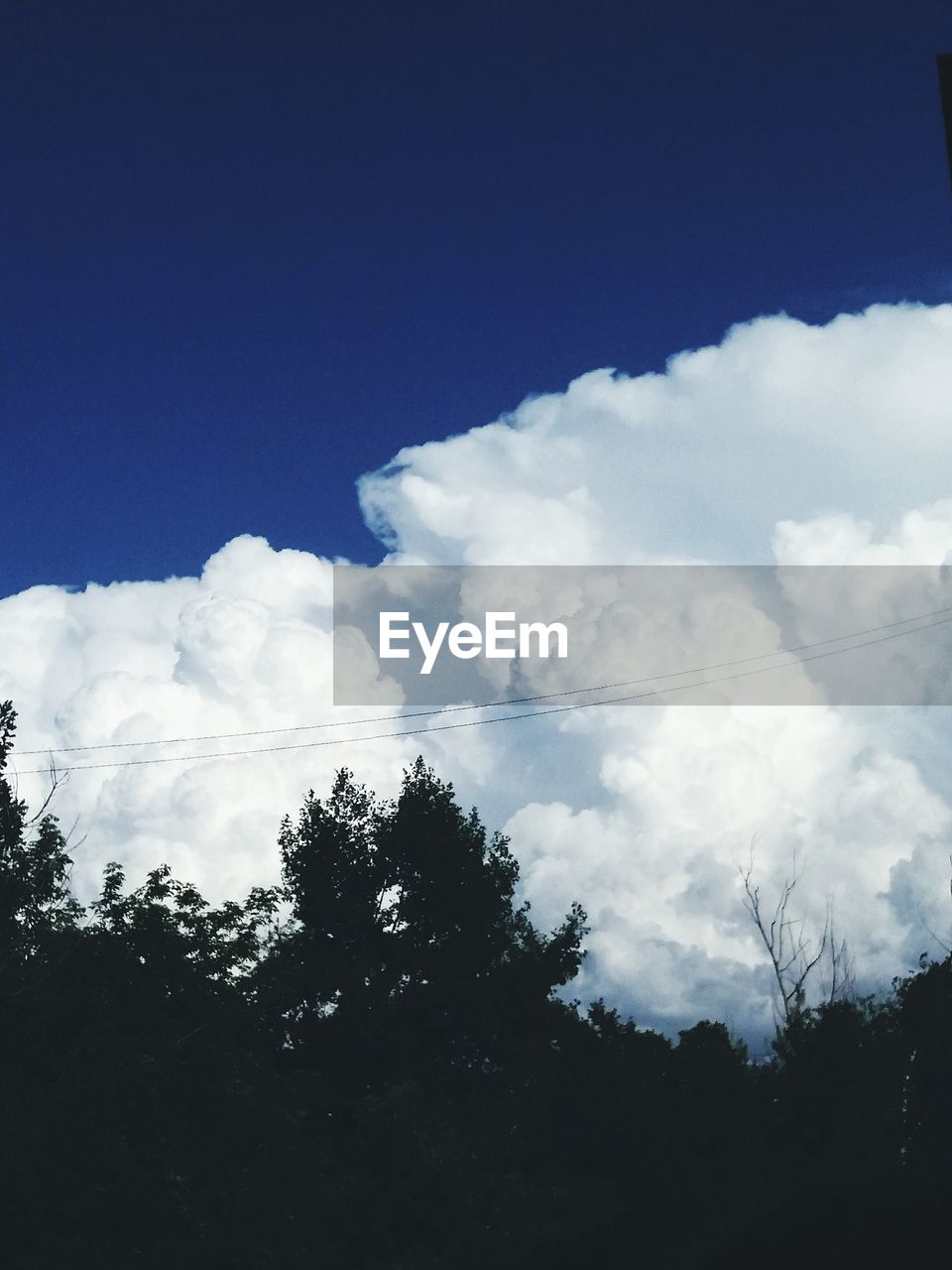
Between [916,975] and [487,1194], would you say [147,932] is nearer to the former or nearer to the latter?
[487,1194]

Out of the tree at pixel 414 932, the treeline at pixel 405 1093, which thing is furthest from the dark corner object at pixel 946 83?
the tree at pixel 414 932

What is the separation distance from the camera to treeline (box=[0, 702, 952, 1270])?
61.7 feet

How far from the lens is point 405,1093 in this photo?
36344 millimetres

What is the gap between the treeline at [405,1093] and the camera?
740 inches

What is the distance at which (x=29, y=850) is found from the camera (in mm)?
21172

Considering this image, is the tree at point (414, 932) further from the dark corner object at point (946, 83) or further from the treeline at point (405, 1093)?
the dark corner object at point (946, 83)

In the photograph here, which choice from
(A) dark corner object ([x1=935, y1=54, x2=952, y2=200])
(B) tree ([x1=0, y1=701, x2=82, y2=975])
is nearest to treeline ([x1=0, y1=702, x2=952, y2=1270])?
(B) tree ([x1=0, y1=701, x2=82, y2=975])

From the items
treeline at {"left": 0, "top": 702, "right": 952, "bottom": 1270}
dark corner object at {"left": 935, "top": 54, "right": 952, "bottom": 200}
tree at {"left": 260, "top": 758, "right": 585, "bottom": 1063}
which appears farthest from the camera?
tree at {"left": 260, "top": 758, "right": 585, "bottom": 1063}

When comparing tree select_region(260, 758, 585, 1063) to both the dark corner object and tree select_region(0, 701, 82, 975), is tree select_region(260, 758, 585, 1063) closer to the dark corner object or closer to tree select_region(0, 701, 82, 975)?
tree select_region(0, 701, 82, 975)

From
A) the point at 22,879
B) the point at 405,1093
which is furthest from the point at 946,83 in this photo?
the point at 405,1093

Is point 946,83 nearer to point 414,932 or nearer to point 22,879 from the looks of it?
point 22,879

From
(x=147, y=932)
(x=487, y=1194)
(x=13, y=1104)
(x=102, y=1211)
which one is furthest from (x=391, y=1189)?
(x=13, y=1104)

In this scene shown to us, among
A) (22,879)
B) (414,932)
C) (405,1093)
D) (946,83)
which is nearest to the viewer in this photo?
(946,83)

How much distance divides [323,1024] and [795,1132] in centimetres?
2164
